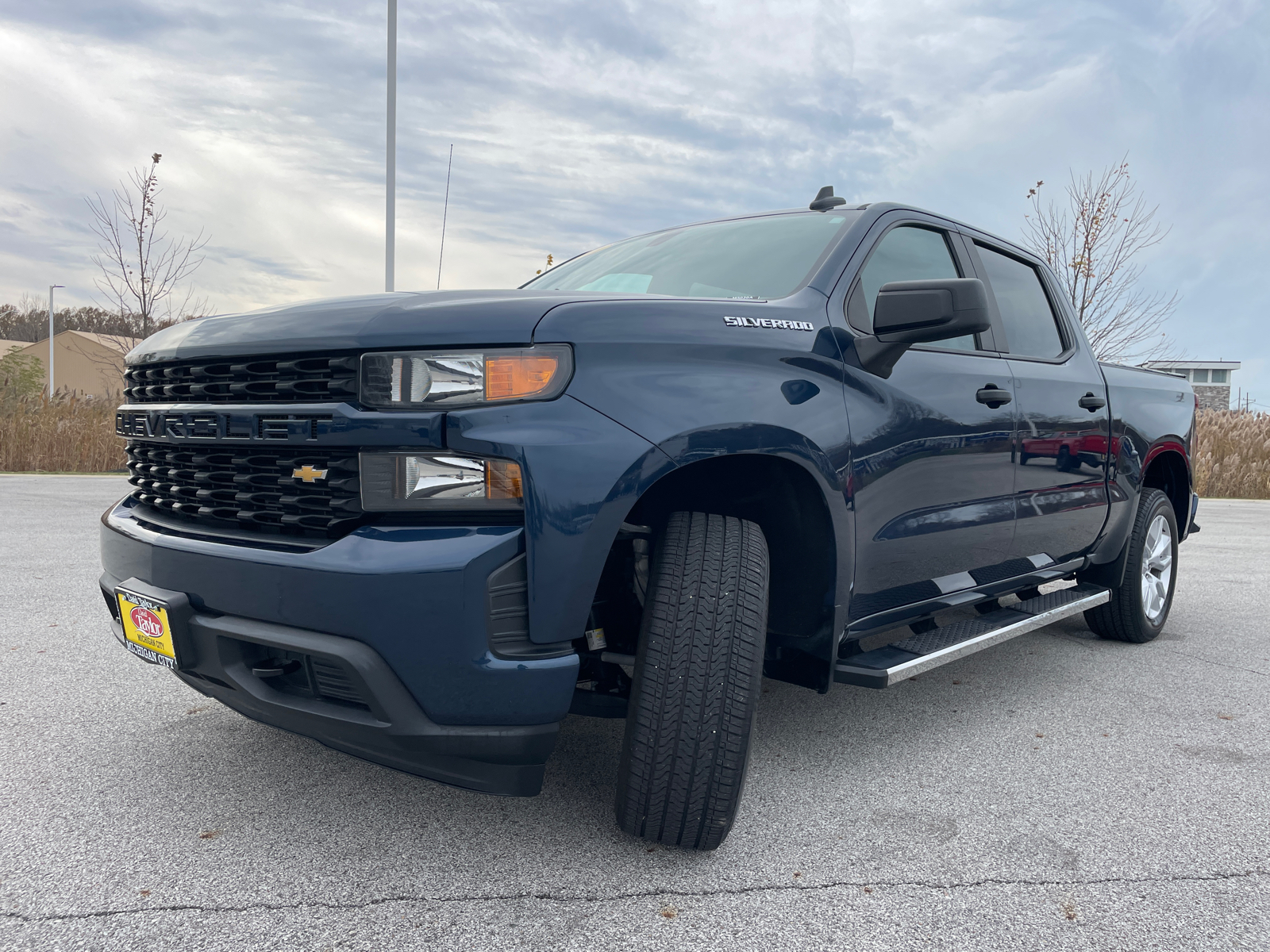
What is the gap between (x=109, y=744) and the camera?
296 cm

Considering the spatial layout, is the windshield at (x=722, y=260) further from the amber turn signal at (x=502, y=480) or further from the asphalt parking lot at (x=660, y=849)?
the asphalt parking lot at (x=660, y=849)

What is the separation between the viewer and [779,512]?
2.64 meters

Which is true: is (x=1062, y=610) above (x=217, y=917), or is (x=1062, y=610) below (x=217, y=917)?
above

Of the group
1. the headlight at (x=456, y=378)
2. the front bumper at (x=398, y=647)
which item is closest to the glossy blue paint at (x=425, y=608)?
the front bumper at (x=398, y=647)

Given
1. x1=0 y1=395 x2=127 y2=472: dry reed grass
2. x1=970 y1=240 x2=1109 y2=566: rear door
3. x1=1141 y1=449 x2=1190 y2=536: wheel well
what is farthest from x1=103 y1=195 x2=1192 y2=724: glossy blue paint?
x1=0 y1=395 x2=127 y2=472: dry reed grass

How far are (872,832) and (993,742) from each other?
0.96 metres

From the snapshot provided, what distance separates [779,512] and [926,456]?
0.60 m

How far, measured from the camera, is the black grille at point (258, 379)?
205cm

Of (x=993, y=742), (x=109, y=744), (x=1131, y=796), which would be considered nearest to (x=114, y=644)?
(x=109, y=744)

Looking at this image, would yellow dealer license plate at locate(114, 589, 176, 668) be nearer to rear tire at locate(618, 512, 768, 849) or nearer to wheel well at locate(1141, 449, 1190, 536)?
rear tire at locate(618, 512, 768, 849)

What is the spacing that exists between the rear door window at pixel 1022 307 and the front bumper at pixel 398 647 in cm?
259

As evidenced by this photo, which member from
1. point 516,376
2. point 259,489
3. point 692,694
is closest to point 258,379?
point 259,489

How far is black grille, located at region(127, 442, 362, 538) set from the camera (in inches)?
80.4

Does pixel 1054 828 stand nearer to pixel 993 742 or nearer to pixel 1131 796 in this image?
pixel 1131 796
